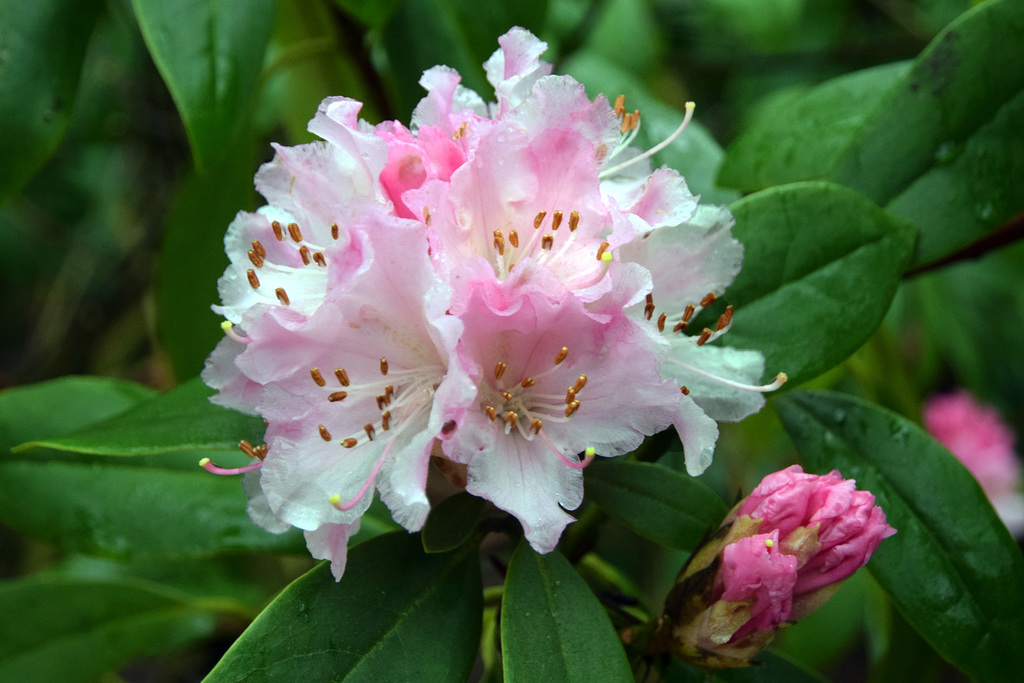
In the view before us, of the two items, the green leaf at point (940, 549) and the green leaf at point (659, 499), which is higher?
the green leaf at point (659, 499)

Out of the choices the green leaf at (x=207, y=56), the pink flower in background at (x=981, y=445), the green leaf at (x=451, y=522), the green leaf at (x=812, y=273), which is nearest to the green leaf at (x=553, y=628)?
the green leaf at (x=451, y=522)

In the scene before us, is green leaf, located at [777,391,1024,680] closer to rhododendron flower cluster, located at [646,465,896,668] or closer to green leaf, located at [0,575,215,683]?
rhododendron flower cluster, located at [646,465,896,668]

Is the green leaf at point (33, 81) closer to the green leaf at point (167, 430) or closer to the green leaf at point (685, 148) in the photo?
the green leaf at point (167, 430)

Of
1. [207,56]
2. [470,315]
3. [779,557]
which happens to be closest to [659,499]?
[779,557]

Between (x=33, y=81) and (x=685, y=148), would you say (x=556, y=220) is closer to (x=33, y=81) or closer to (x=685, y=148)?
(x=685, y=148)

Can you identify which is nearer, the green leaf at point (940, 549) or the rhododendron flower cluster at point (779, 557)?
the rhododendron flower cluster at point (779, 557)

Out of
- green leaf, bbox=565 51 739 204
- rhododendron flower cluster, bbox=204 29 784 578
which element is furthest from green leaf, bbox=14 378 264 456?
green leaf, bbox=565 51 739 204
